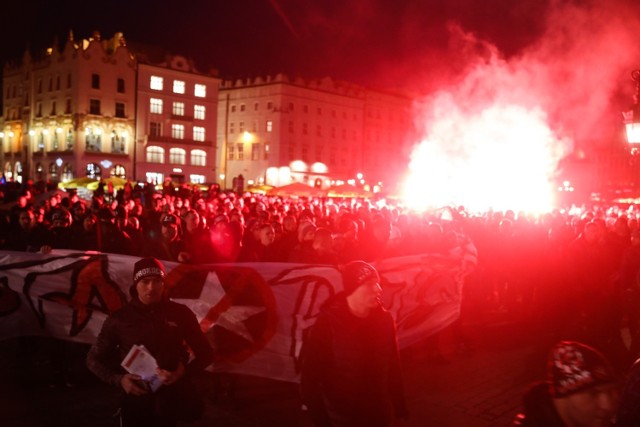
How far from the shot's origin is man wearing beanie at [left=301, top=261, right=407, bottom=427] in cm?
357

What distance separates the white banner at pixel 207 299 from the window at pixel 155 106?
62.3 meters

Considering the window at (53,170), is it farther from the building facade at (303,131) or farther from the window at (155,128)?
the building facade at (303,131)

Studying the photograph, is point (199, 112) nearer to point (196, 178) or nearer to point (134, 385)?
point (196, 178)

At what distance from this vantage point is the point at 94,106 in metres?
62.5

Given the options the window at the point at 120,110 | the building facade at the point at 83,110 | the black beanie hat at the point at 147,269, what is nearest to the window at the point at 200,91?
the building facade at the point at 83,110

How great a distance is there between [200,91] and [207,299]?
66.6m

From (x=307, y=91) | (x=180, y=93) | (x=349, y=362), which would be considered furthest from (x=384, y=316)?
(x=307, y=91)

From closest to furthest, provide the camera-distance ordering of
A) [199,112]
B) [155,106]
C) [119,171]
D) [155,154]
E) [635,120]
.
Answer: [635,120], [119,171], [155,154], [155,106], [199,112]

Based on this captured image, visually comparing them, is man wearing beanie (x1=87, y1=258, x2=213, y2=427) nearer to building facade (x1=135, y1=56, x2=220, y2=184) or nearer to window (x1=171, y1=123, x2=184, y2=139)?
building facade (x1=135, y1=56, x2=220, y2=184)

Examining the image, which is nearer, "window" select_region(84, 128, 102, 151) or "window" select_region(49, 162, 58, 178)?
"window" select_region(84, 128, 102, 151)

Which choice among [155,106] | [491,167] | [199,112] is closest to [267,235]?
[491,167]

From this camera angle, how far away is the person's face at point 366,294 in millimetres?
3615

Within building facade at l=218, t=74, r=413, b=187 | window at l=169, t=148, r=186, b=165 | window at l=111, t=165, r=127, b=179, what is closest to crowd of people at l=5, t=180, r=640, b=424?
window at l=111, t=165, r=127, b=179

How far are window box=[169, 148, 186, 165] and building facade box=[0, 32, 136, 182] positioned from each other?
452 cm
